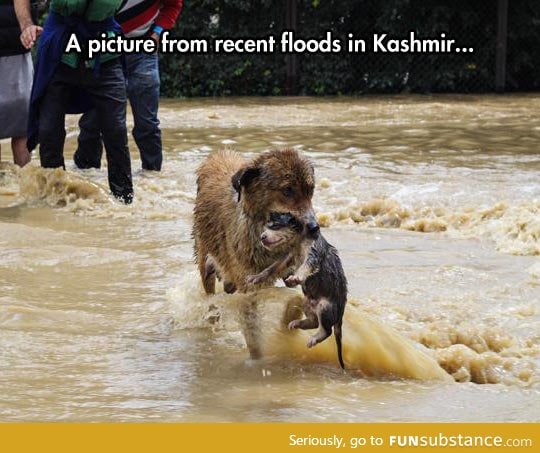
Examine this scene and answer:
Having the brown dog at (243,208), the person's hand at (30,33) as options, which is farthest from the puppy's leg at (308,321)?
the person's hand at (30,33)

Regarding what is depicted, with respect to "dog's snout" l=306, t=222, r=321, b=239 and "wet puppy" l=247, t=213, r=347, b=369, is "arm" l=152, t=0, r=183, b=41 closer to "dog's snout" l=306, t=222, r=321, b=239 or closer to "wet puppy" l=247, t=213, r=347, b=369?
"wet puppy" l=247, t=213, r=347, b=369

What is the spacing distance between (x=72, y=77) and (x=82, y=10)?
21.2 inches

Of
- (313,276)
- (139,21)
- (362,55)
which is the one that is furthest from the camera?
(362,55)

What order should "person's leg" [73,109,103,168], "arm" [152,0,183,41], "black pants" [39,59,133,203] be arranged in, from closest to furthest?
1. "black pants" [39,59,133,203]
2. "arm" [152,0,183,41]
3. "person's leg" [73,109,103,168]

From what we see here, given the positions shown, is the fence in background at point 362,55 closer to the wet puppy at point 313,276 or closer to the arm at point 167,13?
the arm at point 167,13

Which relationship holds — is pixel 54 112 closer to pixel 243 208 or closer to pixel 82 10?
pixel 82 10

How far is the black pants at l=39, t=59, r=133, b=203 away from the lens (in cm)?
912

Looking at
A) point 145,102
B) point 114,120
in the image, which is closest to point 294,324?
point 114,120

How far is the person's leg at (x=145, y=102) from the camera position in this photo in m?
11.0

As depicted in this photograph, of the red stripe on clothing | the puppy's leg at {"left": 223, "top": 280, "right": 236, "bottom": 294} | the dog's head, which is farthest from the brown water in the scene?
the red stripe on clothing

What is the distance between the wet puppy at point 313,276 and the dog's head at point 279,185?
0.05 m

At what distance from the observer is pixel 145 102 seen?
1109 cm

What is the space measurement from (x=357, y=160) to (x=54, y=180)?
3618 mm

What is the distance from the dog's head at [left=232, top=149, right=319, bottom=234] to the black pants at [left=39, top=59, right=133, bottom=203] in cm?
435
